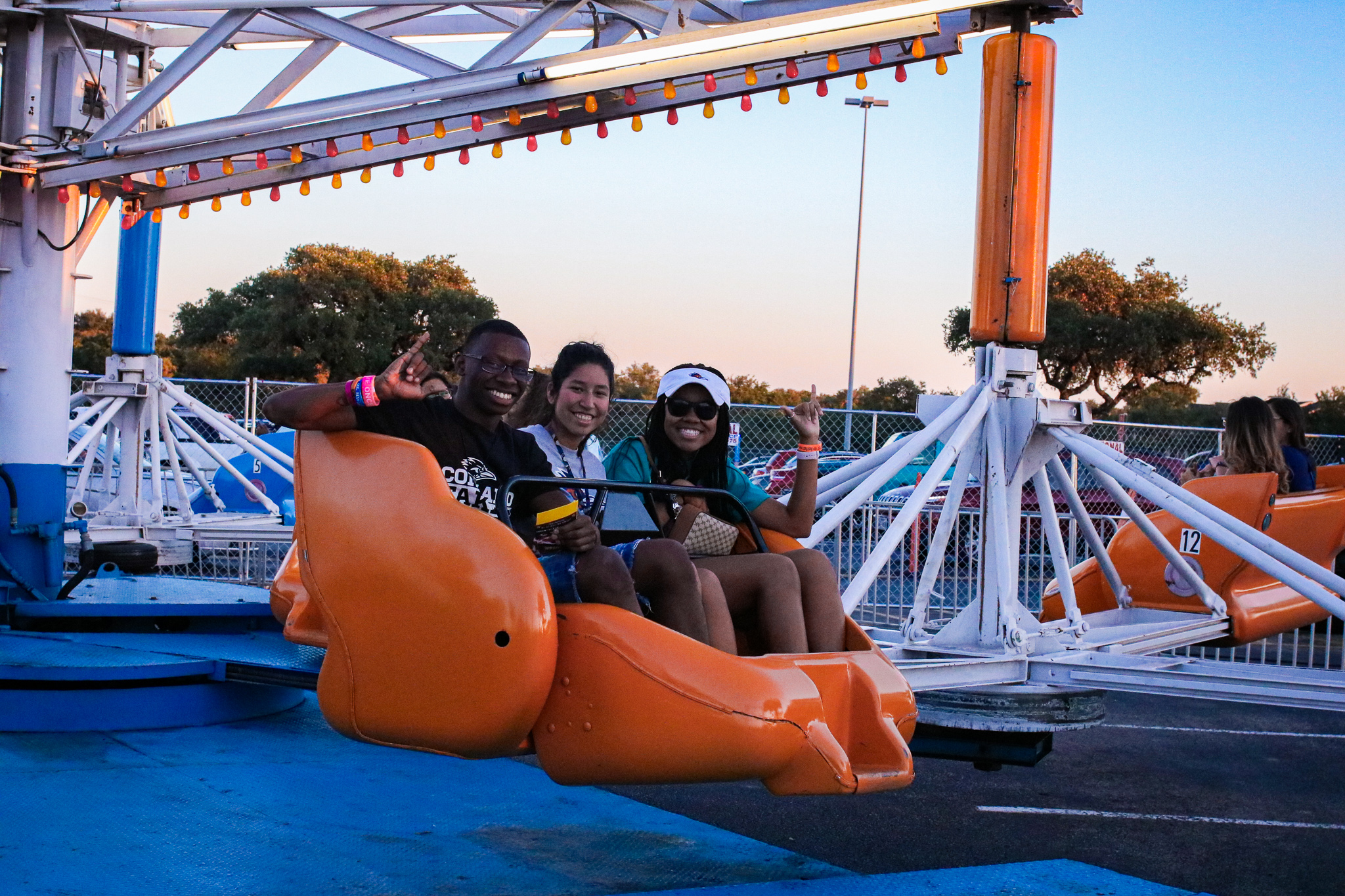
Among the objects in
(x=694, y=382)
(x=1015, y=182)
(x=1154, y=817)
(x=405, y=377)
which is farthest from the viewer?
(x=1154, y=817)

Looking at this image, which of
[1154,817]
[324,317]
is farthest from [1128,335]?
[1154,817]

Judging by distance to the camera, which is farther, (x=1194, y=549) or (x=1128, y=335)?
(x=1128, y=335)

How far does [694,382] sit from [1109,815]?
284 cm

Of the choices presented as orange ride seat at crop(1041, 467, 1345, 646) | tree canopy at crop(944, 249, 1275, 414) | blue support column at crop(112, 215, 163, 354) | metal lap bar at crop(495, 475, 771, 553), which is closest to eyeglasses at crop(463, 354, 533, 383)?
metal lap bar at crop(495, 475, 771, 553)

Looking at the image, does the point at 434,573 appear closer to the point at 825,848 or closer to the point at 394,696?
the point at 394,696

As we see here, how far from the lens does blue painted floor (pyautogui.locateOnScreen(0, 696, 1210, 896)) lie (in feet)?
11.0

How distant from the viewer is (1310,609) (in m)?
6.08

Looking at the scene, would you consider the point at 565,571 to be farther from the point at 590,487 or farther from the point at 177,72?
the point at 177,72

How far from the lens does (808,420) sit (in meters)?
4.09

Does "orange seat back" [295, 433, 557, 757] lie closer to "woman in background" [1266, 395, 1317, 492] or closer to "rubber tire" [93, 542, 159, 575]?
"woman in background" [1266, 395, 1317, 492]

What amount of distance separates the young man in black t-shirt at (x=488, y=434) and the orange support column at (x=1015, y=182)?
2333 millimetres

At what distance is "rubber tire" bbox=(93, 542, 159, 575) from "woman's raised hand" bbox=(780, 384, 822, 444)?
6.11 meters

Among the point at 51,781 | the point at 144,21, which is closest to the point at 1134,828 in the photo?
the point at 51,781

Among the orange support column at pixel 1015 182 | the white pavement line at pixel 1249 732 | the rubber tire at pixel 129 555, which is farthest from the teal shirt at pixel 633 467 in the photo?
the rubber tire at pixel 129 555
